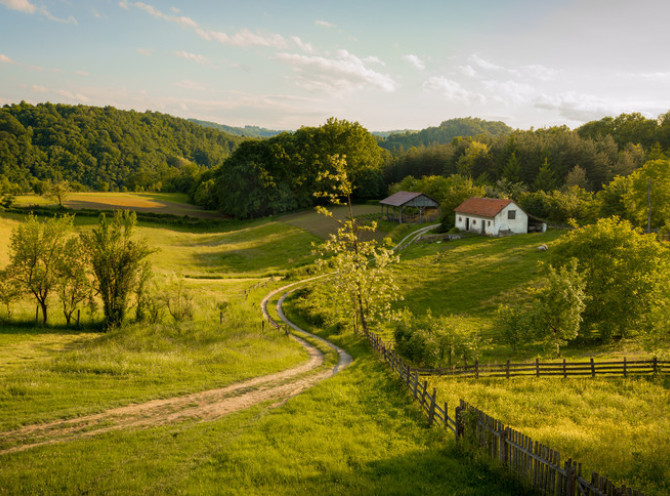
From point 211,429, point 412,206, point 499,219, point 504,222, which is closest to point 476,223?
point 499,219

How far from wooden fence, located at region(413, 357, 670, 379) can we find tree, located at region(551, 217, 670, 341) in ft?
17.0

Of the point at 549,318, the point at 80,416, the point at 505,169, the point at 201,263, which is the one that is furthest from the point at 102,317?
the point at 505,169

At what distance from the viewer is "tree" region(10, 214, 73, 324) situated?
27.7 meters

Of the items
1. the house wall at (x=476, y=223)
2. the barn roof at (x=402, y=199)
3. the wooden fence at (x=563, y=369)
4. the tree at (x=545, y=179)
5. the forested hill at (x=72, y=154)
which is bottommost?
the wooden fence at (x=563, y=369)

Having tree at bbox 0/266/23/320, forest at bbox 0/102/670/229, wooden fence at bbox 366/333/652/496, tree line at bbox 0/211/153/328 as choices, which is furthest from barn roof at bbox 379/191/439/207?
wooden fence at bbox 366/333/652/496

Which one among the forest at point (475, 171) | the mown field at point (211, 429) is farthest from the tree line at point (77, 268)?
the forest at point (475, 171)

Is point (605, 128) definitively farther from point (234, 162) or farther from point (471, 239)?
point (234, 162)

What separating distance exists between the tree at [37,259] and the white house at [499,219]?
52.8m

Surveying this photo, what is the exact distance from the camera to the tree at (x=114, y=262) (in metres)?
29.0

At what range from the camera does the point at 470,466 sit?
36.4ft

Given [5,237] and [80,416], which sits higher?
[5,237]

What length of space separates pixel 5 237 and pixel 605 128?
123 metres

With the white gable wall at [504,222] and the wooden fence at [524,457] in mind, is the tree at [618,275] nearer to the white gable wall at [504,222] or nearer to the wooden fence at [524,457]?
the wooden fence at [524,457]

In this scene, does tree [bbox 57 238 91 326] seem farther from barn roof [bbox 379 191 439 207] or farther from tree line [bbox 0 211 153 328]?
barn roof [bbox 379 191 439 207]
